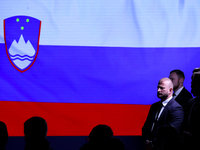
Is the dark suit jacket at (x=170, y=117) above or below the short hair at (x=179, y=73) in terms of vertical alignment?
below

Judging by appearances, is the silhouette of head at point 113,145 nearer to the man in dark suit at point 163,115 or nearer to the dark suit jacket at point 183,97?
the man in dark suit at point 163,115

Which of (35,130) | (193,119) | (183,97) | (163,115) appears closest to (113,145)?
(35,130)

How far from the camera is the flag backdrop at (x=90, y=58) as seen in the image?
296 centimetres

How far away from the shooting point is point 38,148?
1.41m

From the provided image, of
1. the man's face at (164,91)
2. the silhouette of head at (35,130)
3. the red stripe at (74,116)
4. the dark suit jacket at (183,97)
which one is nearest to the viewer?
the silhouette of head at (35,130)

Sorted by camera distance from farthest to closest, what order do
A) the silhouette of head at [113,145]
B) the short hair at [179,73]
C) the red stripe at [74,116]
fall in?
the red stripe at [74,116]
the short hair at [179,73]
the silhouette of head at [113,145]

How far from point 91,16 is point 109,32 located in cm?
26

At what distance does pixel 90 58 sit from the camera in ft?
9.86

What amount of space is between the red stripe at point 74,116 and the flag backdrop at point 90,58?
0.03 ft

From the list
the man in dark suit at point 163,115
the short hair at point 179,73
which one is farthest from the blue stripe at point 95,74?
the man in dark suit at point 163,115

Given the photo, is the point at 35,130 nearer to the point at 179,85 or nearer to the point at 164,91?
the point at 164,91

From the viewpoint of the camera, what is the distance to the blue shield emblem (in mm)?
2980

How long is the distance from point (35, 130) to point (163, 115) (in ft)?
4.12

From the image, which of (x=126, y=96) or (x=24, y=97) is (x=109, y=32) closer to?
(x=126, y=96)
